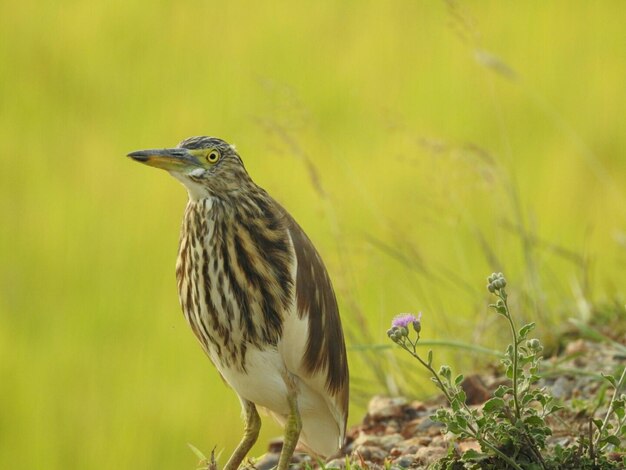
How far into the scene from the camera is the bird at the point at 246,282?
4.82m

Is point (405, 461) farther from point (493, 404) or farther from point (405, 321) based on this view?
point (405, 321)

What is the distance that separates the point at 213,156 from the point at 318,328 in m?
0.71

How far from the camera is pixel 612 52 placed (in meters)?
12.0

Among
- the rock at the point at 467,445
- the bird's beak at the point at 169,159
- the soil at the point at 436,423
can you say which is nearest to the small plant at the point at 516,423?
the soil at the point at 436,423

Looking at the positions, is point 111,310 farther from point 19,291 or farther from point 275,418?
point 275,418

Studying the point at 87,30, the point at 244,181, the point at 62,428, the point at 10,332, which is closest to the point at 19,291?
the point at 10,332

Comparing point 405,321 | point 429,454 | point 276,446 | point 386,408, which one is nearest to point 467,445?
point 429,454

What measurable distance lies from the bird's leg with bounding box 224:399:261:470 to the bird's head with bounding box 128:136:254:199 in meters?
0.83

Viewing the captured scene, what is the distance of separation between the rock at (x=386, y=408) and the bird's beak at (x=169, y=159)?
5.21ft

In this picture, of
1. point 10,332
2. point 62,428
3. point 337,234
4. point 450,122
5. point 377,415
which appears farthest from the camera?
point 450,122

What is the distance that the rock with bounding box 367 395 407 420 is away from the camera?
5.92m

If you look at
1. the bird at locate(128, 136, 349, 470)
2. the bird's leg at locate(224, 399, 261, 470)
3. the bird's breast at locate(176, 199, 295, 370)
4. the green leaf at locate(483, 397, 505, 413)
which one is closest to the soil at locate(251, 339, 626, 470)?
the bird's leg at locate(224, 399, 261, 470)

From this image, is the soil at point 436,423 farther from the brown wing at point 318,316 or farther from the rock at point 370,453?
the brown wing at point 318,316

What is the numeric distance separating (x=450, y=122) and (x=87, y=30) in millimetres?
3273
